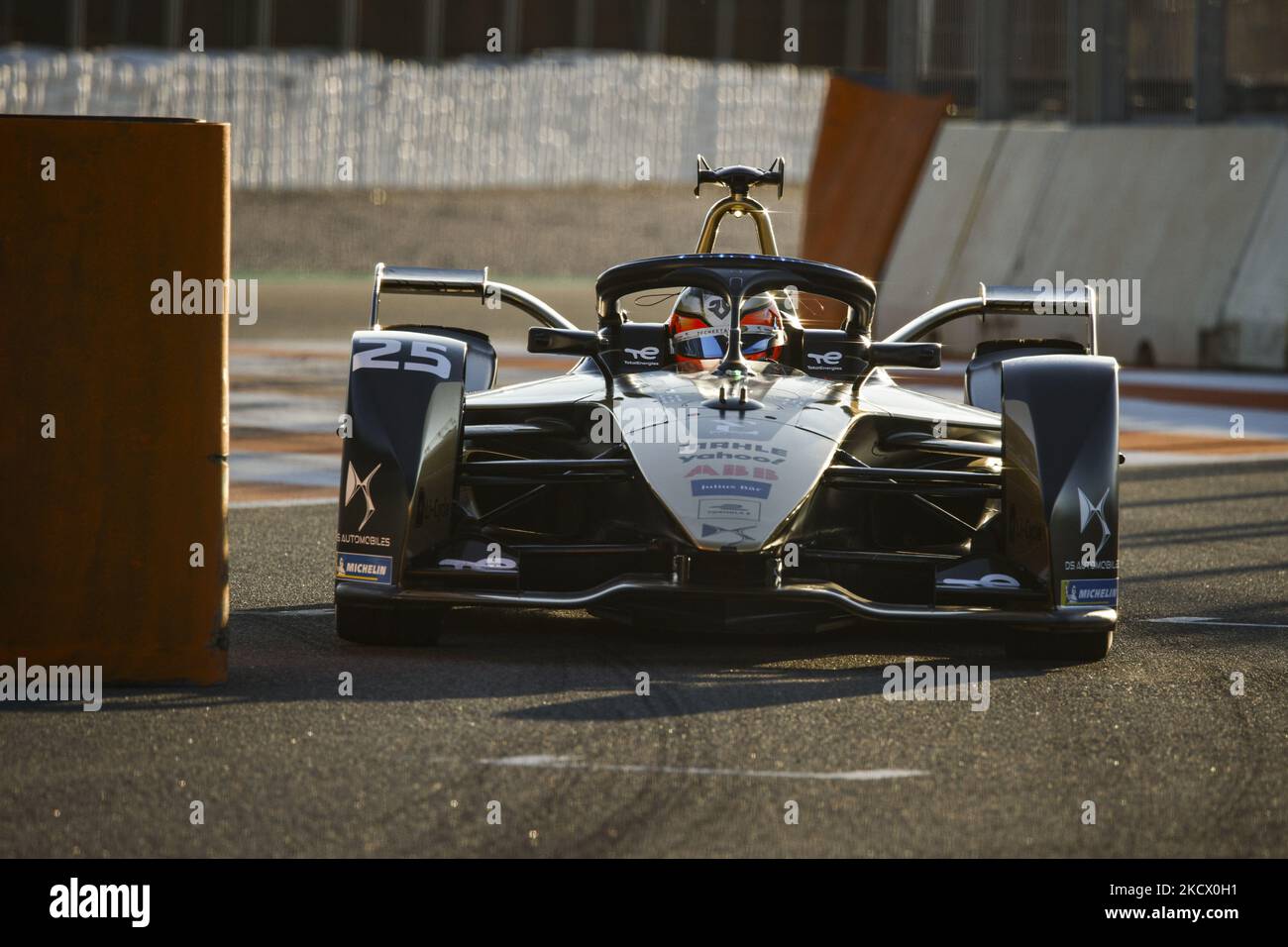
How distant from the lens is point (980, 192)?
22312 millimetres

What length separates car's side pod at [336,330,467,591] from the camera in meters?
7.09

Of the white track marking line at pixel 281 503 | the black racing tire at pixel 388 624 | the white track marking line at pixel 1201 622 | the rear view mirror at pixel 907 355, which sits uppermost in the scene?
the rear view mirror at pixel 907 355

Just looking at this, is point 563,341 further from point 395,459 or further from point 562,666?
point 562,666

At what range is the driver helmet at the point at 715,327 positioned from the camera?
837 cm

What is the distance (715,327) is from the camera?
836 cm

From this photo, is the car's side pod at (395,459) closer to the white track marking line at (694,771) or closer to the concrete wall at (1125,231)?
the white track marking line at (694,771)

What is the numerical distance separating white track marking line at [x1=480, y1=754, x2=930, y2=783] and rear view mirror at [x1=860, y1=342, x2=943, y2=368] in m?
2.85

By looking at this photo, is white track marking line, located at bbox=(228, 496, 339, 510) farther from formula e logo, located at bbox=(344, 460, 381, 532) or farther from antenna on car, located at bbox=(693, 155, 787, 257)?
formula e logo, located at bbox=(344, 460, 381, 532)

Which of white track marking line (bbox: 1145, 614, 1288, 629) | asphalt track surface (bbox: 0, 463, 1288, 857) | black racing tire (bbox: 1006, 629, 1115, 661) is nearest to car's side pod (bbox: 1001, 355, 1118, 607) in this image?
black racing tire (bbox: 1006, 629, 1115, 661)

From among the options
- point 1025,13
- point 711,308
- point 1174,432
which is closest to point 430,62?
point 1025,13

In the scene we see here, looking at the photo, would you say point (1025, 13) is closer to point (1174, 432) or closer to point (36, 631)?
point (1174, 432)

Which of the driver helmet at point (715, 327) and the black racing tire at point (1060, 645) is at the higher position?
the driver helmet at point (715, 327)
